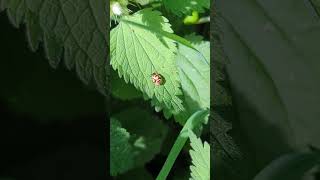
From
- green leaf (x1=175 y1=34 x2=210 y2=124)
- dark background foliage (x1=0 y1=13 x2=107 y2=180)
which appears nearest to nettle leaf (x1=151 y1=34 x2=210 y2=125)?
green leaf (x1=175 y1=34 x2=210 y2=124)

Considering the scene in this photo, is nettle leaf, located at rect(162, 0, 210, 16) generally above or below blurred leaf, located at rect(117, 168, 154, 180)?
above

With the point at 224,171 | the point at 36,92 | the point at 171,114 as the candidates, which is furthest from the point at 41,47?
the point at 224,171

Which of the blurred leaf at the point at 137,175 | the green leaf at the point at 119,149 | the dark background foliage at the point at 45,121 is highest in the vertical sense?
the dark background foliage at the point at 45,121

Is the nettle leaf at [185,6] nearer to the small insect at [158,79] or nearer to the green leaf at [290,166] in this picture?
the small insect at [158,79]

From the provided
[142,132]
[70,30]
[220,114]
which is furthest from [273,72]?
[70,30]

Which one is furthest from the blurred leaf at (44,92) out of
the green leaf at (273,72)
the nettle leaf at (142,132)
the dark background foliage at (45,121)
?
the green leaf at (273,72)

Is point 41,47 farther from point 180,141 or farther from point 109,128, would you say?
point 180,141

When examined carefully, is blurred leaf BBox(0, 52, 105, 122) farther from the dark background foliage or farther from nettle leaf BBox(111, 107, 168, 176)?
nettle leaf BBox(111, 107, 168, 176)

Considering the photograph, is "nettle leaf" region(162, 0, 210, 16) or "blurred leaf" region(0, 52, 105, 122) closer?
"blurred leaf" region(0, 52, 105, 122)
